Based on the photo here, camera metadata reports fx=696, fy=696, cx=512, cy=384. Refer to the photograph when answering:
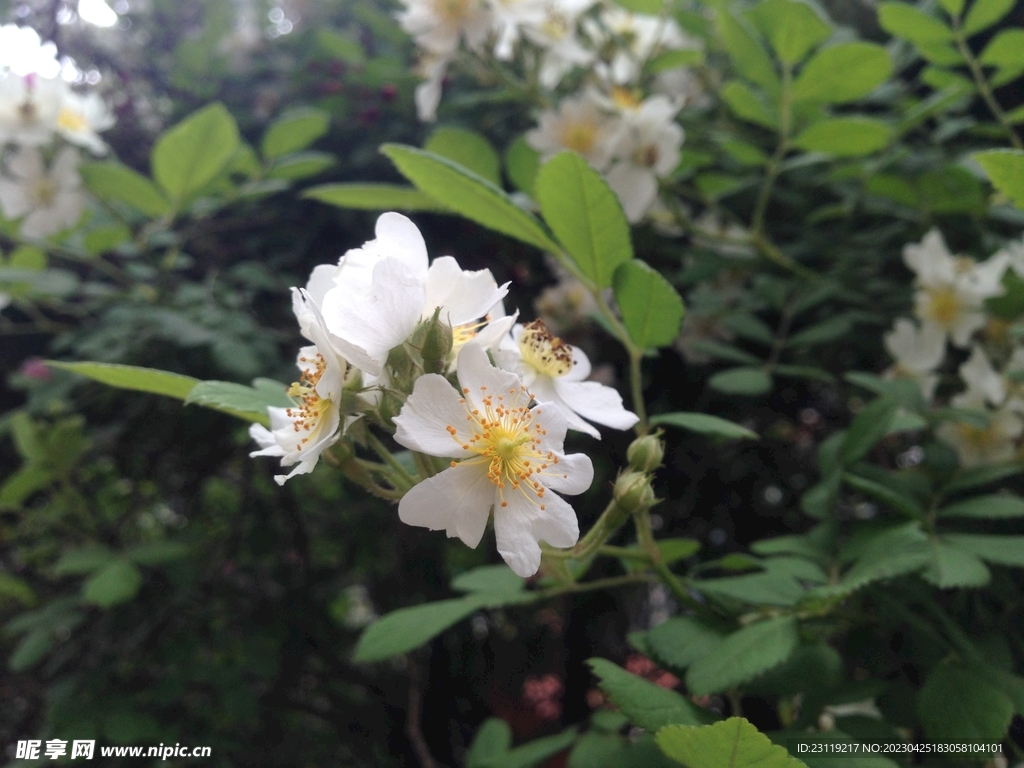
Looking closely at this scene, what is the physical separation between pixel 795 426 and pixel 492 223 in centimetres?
96

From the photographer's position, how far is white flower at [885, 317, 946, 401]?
97cm

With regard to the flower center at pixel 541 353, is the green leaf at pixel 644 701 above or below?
below

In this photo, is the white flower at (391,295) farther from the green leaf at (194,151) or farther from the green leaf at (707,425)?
the green leaf at (194,151)

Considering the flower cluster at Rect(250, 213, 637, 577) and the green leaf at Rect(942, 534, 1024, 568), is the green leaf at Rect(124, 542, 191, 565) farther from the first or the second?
the green leaf at Rect(942, 534, 1024, 568)

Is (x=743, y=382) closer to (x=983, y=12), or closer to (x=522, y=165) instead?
(x=522, y=165)

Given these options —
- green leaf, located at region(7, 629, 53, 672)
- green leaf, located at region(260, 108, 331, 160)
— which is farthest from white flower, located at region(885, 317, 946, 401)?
green leaf, located at region(7, 629, 53, 672)

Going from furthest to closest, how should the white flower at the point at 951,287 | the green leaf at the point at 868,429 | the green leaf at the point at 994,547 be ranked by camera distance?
the white flower at the point at 951,287
the green leaf at the point at 868,429
the green leaf at the point at 994,547

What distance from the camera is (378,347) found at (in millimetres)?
483

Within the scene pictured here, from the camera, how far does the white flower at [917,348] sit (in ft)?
3.17

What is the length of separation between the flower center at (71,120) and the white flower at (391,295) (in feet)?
3.38

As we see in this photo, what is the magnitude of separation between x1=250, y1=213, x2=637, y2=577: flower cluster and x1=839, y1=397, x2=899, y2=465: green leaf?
358 mm

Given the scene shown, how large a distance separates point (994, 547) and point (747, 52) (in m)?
0.68

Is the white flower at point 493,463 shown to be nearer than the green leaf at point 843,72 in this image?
Yes

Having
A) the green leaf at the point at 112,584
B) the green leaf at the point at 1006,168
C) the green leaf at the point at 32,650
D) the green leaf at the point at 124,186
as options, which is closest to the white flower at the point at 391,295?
the green leaf at the point at 1006,168
